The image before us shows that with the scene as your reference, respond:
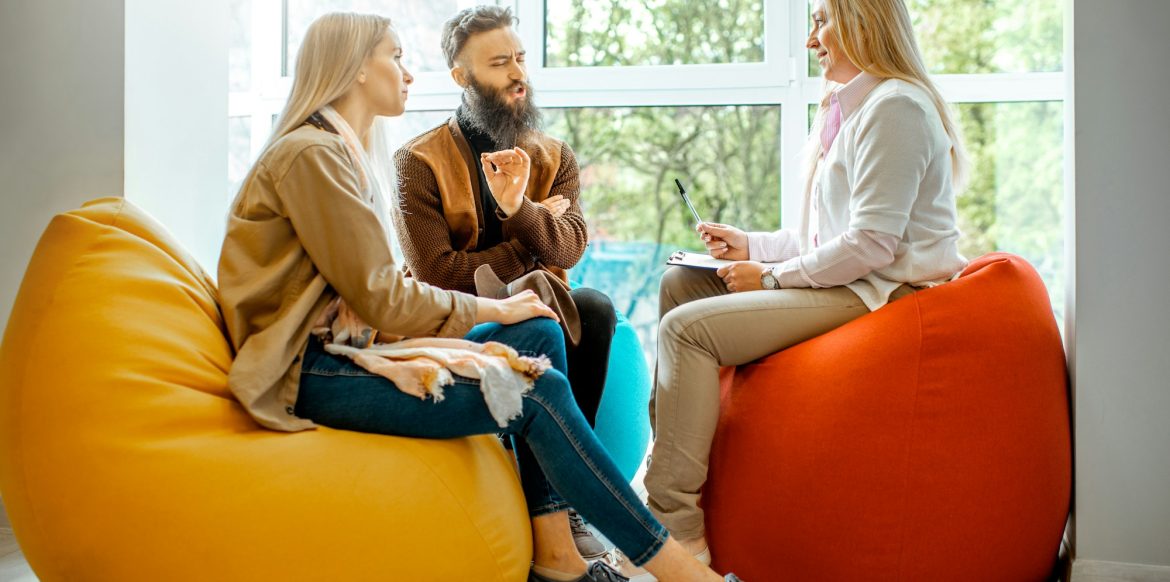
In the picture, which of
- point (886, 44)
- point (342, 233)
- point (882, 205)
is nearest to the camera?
point (342, 233)

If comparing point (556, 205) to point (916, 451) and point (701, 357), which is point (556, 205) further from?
point (916, 451)

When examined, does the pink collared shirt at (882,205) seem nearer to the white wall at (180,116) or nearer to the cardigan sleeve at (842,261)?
the cardigan sleeve at (842,261)

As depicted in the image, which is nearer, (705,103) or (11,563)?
(11,563)

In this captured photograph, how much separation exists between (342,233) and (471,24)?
→ 1187 millimetres

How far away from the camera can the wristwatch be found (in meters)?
2.31

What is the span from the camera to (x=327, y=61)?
201 centimetres

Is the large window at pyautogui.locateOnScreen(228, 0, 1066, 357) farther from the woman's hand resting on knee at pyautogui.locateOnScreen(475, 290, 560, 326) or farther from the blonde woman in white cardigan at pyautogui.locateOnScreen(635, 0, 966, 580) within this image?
the woman's hand resting on knee at pyautogui.locateOnScreen(475, 290, 560, 326)

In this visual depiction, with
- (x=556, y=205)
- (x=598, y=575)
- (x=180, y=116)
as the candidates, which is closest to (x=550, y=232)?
(x=556, y=205)

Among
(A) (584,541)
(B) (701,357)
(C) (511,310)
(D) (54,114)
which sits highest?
(D) (54,114)

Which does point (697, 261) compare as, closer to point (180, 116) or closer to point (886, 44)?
point (886, 44)

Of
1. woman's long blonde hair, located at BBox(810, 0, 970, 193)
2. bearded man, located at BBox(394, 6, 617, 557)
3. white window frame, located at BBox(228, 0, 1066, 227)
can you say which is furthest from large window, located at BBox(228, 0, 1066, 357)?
woman's long blonde hair, located at BBox(810, 0, 970, 193)

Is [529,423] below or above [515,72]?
below

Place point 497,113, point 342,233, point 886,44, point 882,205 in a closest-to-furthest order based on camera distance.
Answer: point 342,233
point 882,205
point 886,44
point 497,113

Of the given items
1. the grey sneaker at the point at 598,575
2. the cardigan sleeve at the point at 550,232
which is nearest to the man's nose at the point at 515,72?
the cardigan sleeve at the point at 550,232
